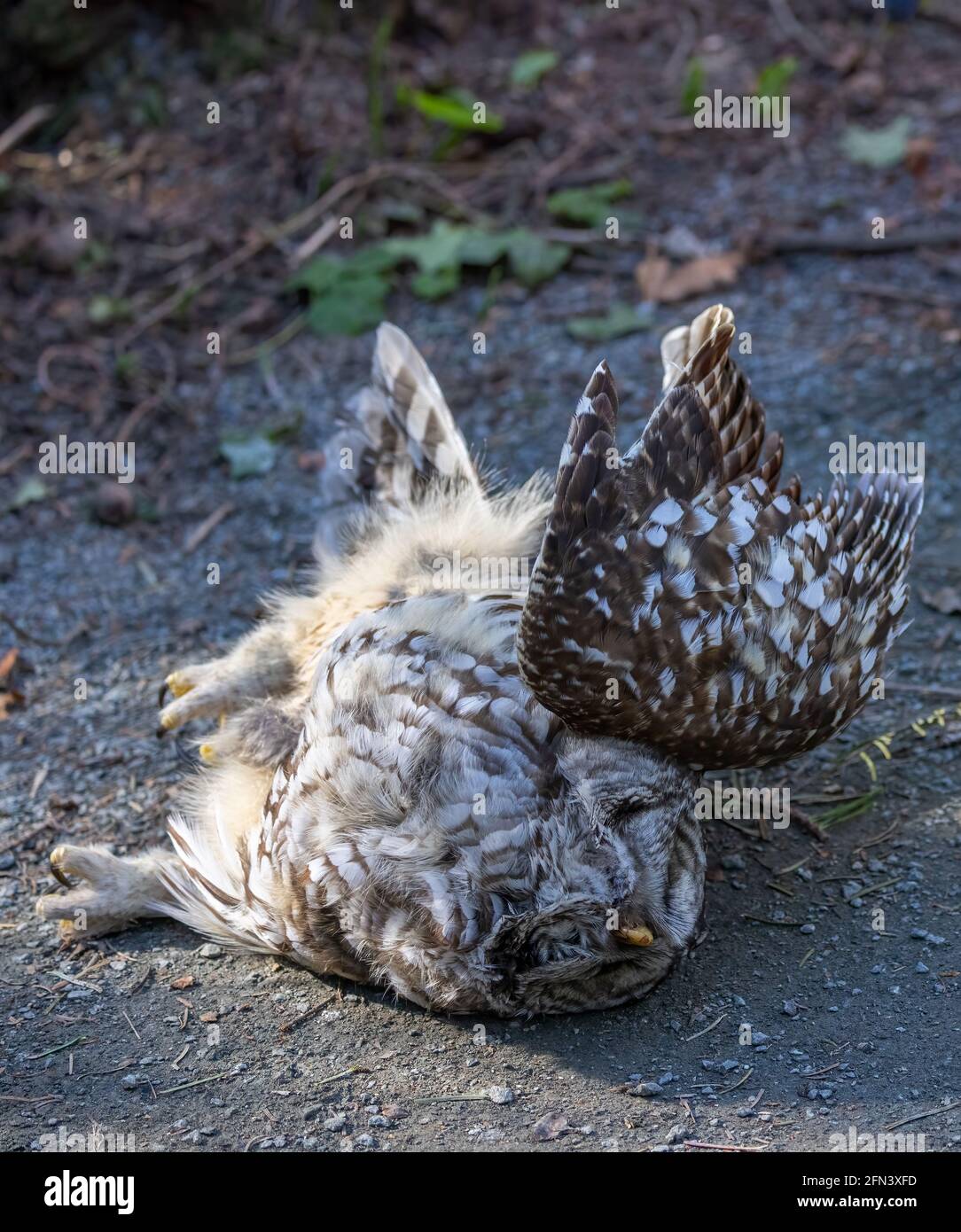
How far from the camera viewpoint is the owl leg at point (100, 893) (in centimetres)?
420

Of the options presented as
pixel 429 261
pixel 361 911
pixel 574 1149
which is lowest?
pixel 574 1149

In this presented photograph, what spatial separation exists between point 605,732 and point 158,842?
1.72 m

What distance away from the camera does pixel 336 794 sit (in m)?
3.88

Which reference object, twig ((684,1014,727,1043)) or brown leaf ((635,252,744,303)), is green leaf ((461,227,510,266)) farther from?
twig ((684,1014,727,1043))

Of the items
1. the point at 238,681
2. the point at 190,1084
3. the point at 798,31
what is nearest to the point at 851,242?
the point at 798,31

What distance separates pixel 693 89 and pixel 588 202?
3.74 ft

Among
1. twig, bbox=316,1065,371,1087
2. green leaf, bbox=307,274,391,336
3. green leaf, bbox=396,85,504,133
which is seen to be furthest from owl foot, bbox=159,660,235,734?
green leaf, bbox=396,85,504,133

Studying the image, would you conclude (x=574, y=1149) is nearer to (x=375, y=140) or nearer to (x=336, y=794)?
(x=336, y=794)

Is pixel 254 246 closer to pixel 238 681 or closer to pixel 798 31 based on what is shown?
pixel 238 681

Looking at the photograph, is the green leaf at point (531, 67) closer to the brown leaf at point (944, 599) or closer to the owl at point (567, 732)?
the brown leaf at point (944, 599)

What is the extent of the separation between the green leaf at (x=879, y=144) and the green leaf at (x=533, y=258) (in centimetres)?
185

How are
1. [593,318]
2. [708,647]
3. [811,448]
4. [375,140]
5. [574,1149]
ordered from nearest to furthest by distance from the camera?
[574,1149]
[708,647]
[811,448]
[593,318]
[375,140]

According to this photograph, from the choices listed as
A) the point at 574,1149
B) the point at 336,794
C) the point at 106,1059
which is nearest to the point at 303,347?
the point at 336,794

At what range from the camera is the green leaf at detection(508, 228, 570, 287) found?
729 centimetres
